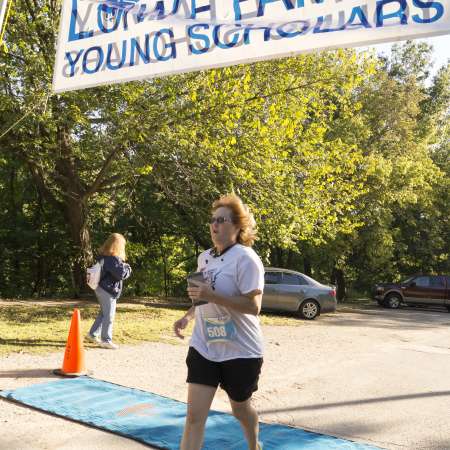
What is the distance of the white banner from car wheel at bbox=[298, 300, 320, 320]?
43.8ft

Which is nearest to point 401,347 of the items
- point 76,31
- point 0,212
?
point 76,31

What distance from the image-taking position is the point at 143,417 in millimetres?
5207

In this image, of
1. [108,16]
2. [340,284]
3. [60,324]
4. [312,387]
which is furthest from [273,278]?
[340,284]


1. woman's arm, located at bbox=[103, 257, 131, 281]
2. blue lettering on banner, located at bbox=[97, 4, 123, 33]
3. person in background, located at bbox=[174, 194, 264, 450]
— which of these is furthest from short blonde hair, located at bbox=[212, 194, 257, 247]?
woman's arm, located at bbox=[103, 257, 131, 281]

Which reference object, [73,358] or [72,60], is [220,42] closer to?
[72,60]

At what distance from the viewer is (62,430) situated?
481 centimetres

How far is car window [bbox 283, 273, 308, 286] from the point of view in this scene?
1723cm

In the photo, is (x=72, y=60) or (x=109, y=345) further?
(x=109, y=345)

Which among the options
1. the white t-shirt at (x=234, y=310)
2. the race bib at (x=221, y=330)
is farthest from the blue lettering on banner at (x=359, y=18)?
the race bib at (x=221, y=330)

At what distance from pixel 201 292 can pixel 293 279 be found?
558 inches

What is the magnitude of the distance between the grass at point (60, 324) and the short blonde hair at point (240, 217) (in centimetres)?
537

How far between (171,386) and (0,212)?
19.4 meters

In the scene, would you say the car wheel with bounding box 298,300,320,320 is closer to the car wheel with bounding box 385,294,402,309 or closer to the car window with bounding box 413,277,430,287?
the car wheel with bounding box 385,294,402,309

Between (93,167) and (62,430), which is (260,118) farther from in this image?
(62,430)
